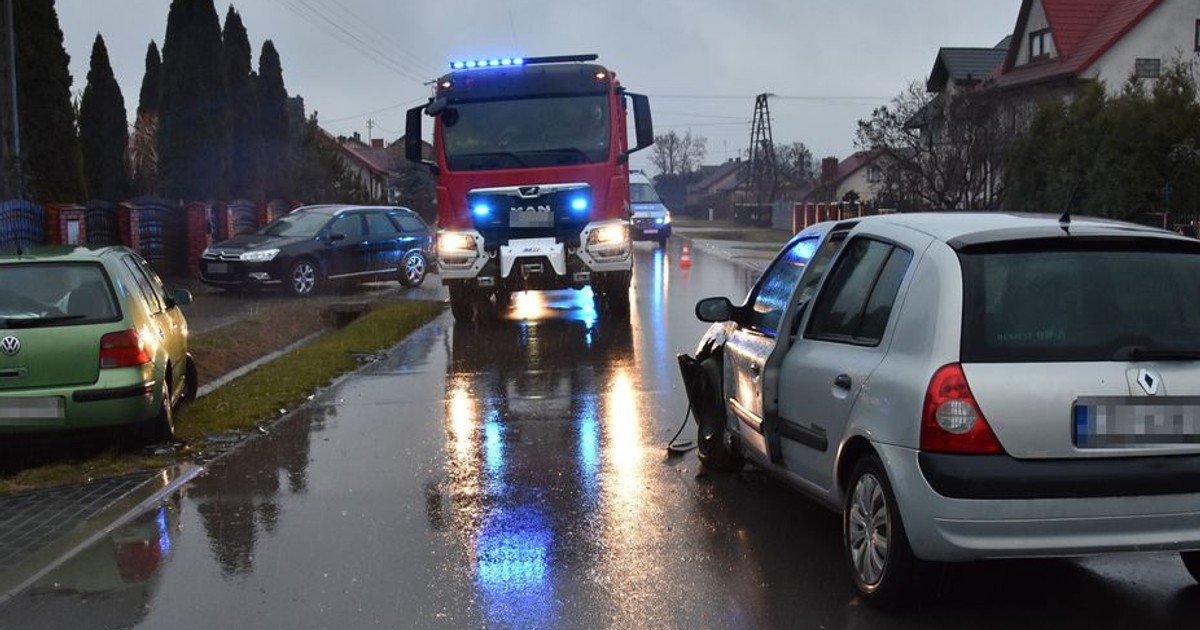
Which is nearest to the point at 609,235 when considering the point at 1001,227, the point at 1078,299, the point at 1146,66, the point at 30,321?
the point at 30,321

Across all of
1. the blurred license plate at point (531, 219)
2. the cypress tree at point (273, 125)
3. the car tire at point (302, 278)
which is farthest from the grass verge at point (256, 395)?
the cypress tree at point (273, 125)

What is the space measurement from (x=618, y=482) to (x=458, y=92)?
8.97m

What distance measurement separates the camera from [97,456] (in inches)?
319

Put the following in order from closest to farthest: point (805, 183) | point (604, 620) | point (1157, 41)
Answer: point (604, 620), point (1157, 41), point (805, 183)

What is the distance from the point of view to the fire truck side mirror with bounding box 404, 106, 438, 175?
1533cm

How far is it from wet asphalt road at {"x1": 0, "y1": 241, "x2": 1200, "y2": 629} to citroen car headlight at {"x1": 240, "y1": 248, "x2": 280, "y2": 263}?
37.5ft

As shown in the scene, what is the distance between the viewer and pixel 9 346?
7.54 meters

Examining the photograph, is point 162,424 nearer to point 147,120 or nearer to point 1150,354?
point 1150,354

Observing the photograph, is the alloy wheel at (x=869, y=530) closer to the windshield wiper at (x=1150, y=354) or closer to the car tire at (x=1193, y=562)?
the windshield wiper at (x=1150, y=354)

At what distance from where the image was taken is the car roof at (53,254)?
802 cm

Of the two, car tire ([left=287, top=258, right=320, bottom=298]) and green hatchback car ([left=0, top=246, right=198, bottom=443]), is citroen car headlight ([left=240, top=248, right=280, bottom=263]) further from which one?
green hatchback car ([left=0, top=246, right=198, bottom=443])

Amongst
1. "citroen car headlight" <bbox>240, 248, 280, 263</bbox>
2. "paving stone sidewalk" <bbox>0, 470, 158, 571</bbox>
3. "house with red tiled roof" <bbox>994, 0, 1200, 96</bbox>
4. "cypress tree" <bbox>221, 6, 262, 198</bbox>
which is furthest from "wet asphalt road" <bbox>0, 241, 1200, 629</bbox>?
"house with red tiled roof" <bbox>994, 0, 1200, 96</bbox>

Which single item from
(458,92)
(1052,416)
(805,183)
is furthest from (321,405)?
(805,183)

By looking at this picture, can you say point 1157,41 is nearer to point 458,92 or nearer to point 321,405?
point 458,92
